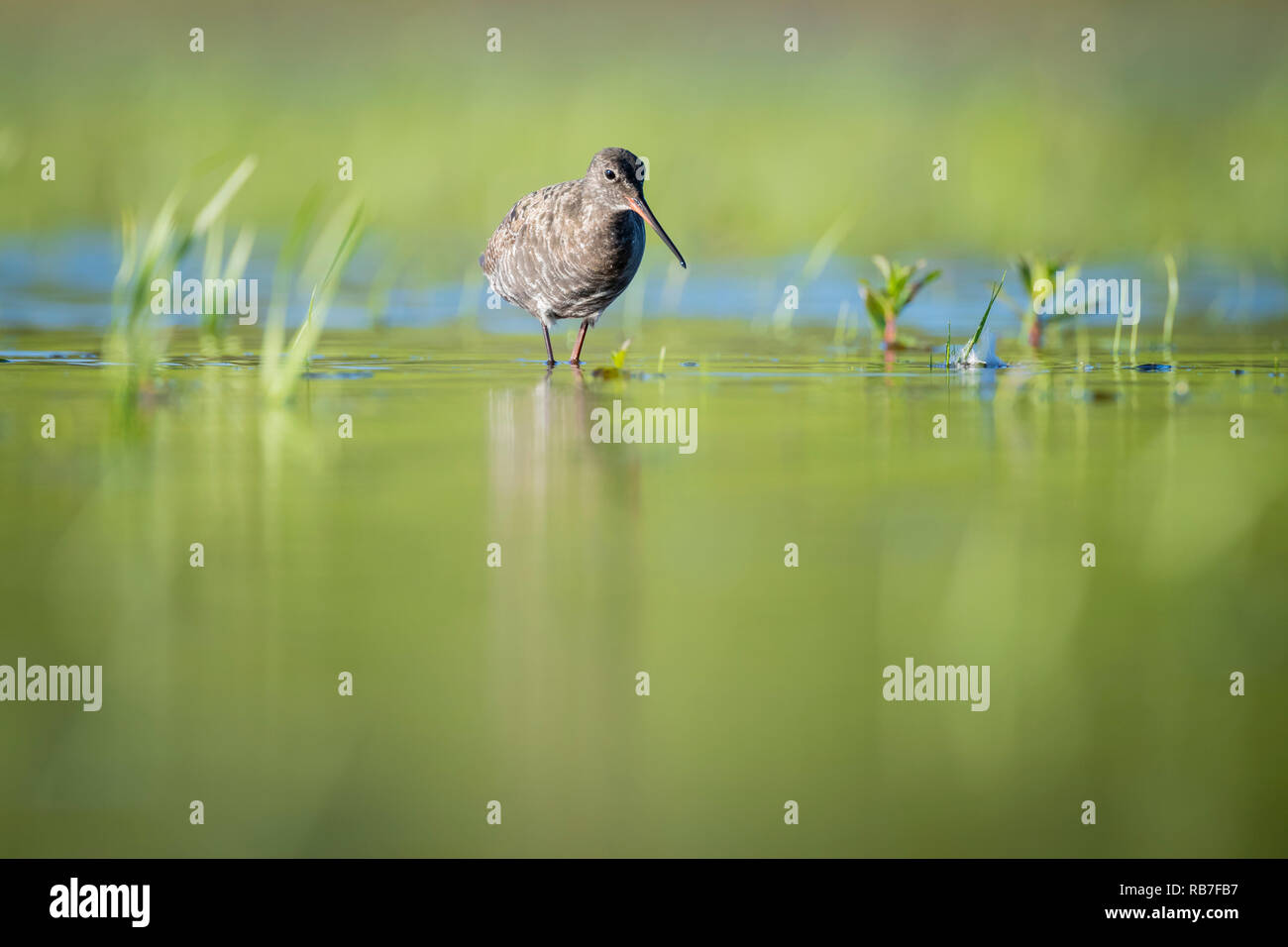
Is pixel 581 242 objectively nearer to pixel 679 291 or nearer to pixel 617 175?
pixel 617 175

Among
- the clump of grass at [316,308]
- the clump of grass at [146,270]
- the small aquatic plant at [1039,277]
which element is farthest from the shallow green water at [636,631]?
the small aquatic plant at [1039,277]

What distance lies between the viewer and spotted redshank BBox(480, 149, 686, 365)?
9.00 metres

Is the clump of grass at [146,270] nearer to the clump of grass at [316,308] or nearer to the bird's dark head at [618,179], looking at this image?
the clump of grass at [316,308]

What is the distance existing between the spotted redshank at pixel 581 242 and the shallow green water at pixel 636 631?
7.59 feet

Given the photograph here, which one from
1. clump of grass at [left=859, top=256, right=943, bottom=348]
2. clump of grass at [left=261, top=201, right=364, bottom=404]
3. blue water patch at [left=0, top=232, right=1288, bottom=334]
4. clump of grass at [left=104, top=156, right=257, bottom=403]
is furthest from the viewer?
blue water patch at [left=0, top=232, right=1288, bottom=334]

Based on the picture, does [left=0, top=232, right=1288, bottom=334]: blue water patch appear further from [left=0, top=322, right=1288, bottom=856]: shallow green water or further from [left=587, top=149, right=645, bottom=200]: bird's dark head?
[left=0, top=322, right=1288, bottom=856]: shallow green water

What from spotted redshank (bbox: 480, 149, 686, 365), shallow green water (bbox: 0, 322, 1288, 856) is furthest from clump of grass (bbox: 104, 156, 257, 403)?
spotted redshank (bbox: 480, 149, 686, 365)

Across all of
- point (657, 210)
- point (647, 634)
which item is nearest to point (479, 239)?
point (657, 210)

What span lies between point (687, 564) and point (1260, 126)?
16207 millimetres

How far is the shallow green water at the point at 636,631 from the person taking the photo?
3.31 meters

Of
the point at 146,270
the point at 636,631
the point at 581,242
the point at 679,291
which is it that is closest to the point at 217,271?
the point at 146,270

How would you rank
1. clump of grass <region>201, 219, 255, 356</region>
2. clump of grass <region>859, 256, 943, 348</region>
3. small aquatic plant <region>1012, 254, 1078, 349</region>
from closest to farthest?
clump of grass <region>201, 219, 255, 356</region>
small aquatic plant <region>1012, 254, 1078, 349</region>
clump of grass <region>859, 256, 943, 348</region>

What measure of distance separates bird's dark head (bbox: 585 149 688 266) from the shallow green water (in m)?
2.33

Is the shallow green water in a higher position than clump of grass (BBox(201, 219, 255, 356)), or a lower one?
lower
